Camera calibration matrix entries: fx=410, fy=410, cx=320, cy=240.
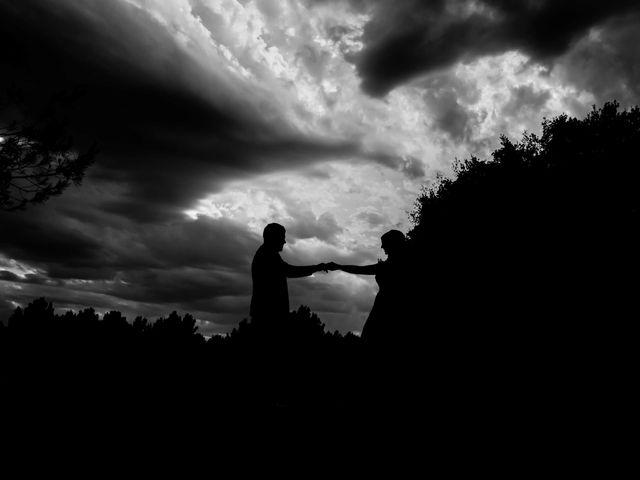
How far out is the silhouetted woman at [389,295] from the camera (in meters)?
7.31

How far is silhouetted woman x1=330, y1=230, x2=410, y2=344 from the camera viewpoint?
7312mm

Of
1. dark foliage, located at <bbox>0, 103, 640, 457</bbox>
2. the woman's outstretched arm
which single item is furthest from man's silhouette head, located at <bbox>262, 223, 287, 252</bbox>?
the woman's outstretched arm

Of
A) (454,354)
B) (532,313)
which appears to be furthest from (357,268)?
(532,313)

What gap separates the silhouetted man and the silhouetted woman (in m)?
1.65

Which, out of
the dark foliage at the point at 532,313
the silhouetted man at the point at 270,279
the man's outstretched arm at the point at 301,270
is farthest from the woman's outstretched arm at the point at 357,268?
the silhouetted man at the point at 270,279

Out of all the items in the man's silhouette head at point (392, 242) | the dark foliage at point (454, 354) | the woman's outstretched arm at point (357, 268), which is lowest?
the dark foliage at point (454, 354)

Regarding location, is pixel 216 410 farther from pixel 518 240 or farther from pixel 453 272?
pixel 518 240

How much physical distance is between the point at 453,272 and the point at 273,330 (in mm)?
3611

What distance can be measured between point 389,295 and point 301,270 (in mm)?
1755

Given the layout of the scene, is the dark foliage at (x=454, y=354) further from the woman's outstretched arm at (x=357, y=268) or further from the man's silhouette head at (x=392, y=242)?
the woman's outstretched arm at (x=357, y=268)

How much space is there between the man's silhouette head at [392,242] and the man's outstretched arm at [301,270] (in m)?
1.47

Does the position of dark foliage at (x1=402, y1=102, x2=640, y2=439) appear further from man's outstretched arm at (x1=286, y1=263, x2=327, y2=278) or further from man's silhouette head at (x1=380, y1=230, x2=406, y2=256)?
man's outstretched arm at (x1=286, y1=263, x2=327, y2=278)

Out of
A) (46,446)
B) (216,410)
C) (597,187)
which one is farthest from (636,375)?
(597,187)

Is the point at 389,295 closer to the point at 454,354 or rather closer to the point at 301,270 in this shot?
the point at 454,354
